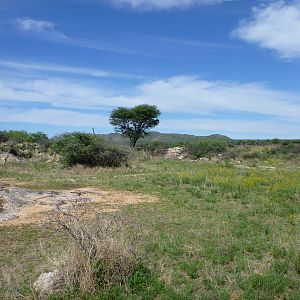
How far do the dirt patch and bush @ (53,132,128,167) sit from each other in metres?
9.55

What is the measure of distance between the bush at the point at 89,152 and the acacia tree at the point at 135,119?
20.6 metres

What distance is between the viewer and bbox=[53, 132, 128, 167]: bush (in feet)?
81.0

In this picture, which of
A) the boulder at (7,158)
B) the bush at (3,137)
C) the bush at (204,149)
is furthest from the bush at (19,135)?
the bush at (204,149)

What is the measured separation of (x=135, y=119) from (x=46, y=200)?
34.0 meters

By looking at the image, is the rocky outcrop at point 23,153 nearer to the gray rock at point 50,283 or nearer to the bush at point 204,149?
the bush at point 204,149

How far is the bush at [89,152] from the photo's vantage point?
24703 mm

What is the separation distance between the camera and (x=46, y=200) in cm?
1273

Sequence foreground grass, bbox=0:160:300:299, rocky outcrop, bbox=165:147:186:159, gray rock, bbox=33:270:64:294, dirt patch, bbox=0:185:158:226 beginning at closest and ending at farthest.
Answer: gray rock, bbox=33:270:64:294, foreground grass, bbox=0:160:300:299, dirt patch, bbox=0:185:158:226, rocky outcrop, bbox=165:147:186:159

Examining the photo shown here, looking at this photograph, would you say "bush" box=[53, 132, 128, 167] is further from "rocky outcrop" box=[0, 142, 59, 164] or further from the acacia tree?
the acacia tree

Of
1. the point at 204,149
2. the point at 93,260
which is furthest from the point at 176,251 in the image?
the point at 204,149

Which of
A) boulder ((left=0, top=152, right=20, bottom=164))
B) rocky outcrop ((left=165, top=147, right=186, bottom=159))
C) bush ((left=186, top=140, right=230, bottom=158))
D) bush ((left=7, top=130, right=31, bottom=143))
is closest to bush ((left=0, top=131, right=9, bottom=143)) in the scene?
bush ((left=7, top=130, right=31, bottom=143))

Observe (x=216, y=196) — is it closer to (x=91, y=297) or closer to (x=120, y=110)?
(x=91, y=297)

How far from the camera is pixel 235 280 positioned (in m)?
6.58

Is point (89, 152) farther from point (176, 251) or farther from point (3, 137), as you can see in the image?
point (176, 251)
